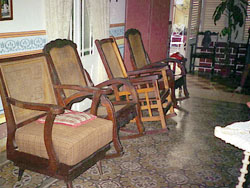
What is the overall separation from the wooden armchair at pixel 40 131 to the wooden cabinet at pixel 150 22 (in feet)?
8.59

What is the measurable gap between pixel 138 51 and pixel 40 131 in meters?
2.38

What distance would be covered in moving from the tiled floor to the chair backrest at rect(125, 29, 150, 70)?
84 cm

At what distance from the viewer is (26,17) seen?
3.15 metres

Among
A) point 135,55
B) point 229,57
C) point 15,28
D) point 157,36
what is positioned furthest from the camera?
point 229,57

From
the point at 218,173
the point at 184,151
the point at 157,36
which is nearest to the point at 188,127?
the point at 184,151

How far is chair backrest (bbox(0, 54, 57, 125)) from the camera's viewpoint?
7.70 ft

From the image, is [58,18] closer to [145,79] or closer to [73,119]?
[145,79]

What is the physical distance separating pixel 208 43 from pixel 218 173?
4774 millimetres

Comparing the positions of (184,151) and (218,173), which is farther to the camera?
(184,151)

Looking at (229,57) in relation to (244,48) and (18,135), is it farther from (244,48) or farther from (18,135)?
(18,135)

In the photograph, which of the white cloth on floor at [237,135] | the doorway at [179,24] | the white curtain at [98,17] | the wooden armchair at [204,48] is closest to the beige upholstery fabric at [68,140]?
the white cloth on floor at [237,135]

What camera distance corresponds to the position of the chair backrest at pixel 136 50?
4.23 meters

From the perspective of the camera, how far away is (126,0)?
4.96 metres

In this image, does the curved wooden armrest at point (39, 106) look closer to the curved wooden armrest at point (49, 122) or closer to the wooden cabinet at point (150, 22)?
the curved wooden armrest at point (49, 122)
